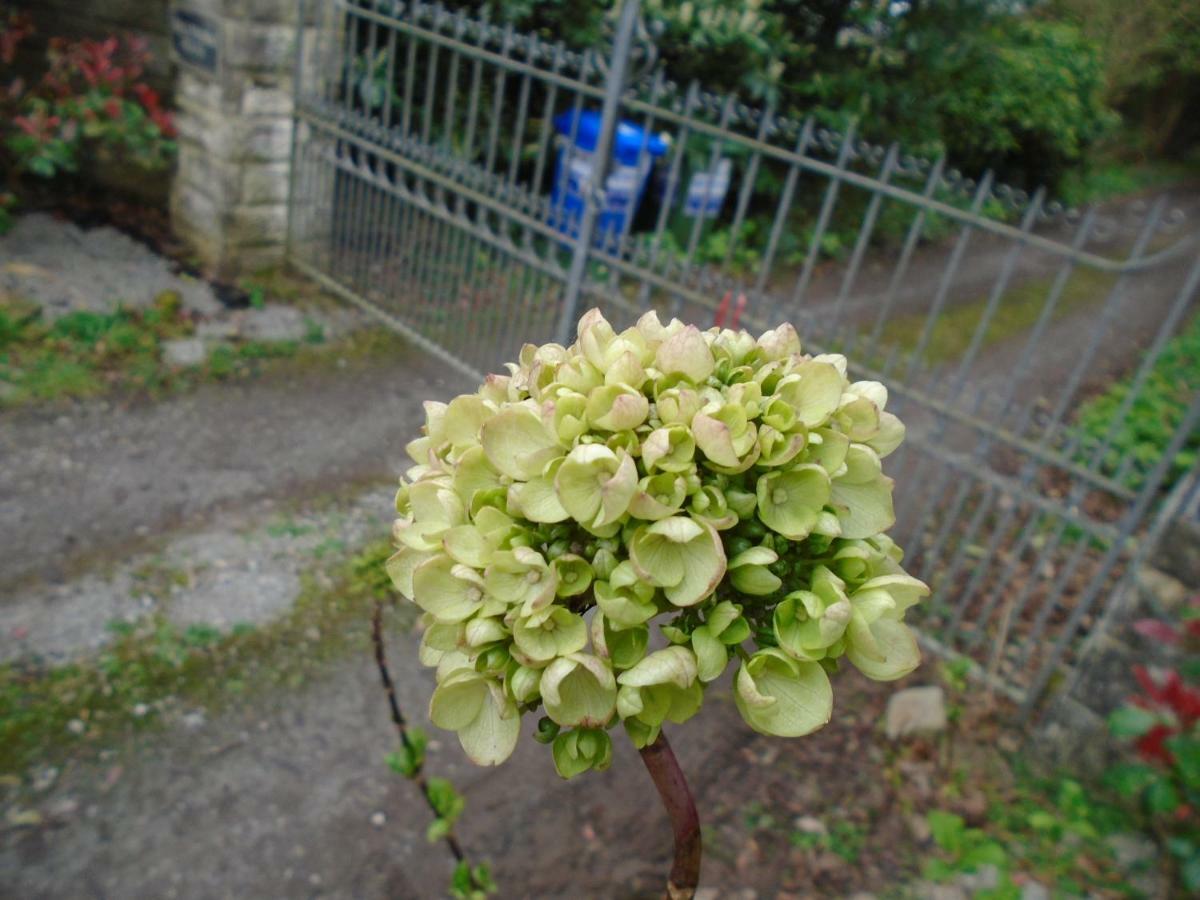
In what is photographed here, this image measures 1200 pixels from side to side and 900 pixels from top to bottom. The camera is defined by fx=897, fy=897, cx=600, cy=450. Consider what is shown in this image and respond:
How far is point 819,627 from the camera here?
0.82m

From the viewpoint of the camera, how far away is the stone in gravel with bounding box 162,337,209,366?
4523 millimetres

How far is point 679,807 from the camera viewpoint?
0.93m

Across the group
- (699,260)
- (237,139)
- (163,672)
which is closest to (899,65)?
(699,260)

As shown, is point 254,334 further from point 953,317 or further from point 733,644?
point 953,317

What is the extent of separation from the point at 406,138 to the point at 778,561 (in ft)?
13.9

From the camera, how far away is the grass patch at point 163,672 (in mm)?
2582

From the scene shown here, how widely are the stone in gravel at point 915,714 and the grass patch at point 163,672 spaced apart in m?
1.90

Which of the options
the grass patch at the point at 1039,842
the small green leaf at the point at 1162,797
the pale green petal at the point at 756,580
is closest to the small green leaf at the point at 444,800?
the pale green petal at the point at 756,580

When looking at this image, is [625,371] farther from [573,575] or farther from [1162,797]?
[1162,797]

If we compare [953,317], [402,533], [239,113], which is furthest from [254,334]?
[953,317]

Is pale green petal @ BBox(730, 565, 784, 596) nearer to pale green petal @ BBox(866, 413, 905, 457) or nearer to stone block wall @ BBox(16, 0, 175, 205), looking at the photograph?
pale green petal @ BBox(866, 413, 905, 457)

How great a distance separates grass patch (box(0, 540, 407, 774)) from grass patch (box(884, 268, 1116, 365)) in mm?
4289

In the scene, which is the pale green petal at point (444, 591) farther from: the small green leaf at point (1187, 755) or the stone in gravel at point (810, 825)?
the small green leaf at point (1187, 755)

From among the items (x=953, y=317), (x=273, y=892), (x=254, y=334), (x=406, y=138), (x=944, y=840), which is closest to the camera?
(x=273, y=892)
